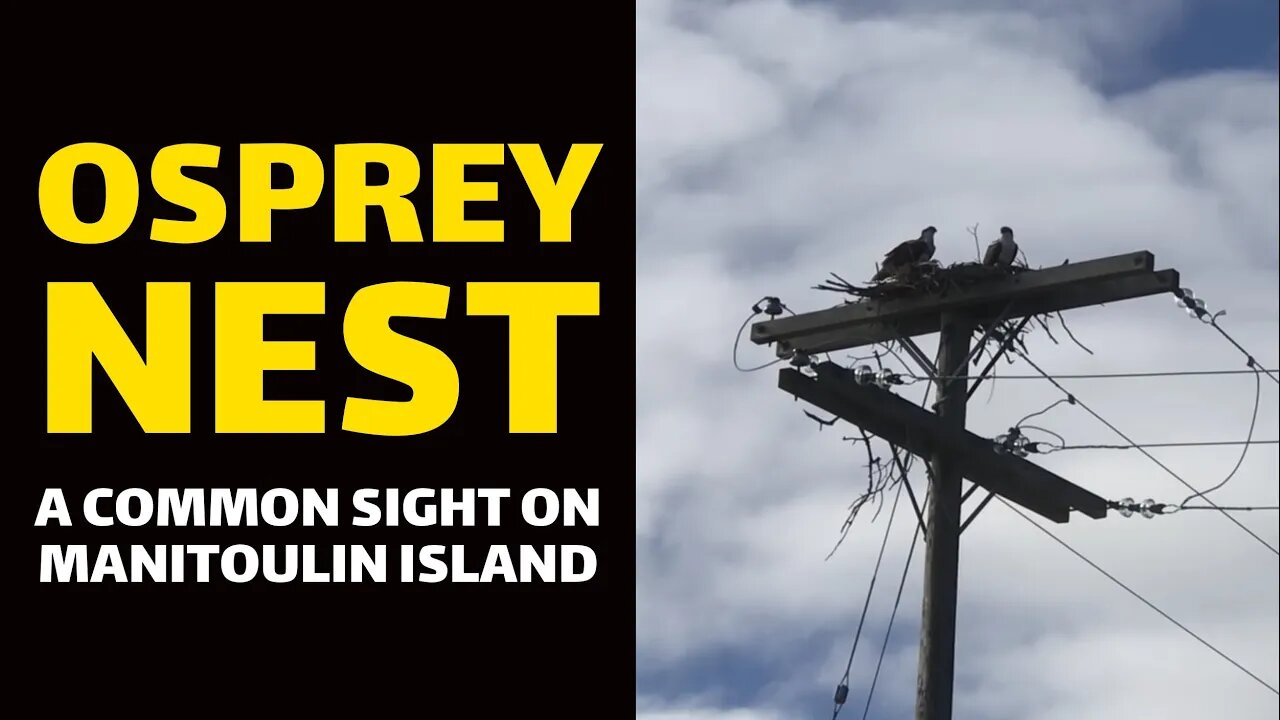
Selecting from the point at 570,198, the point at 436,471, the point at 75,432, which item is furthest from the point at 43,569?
the point at 570,198

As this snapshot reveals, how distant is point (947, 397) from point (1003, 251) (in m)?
1.87

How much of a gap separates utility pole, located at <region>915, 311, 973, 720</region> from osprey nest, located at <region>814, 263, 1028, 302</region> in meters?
0.18

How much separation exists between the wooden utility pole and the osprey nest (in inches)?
1.8

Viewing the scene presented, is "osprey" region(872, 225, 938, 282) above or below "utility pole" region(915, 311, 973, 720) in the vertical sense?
above

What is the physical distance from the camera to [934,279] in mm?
16391

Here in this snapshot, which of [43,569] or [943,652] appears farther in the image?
[43,569]

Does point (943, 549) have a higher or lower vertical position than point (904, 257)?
lower

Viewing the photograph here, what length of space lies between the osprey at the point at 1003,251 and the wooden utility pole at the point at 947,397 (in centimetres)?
119

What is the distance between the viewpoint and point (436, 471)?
19.4 m

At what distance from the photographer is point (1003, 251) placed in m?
17.7

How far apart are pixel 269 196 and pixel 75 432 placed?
209 cm

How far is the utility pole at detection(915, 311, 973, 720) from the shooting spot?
15.5 m

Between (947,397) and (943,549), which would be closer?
(943,549)

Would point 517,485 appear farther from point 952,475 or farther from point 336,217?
point 952,475
